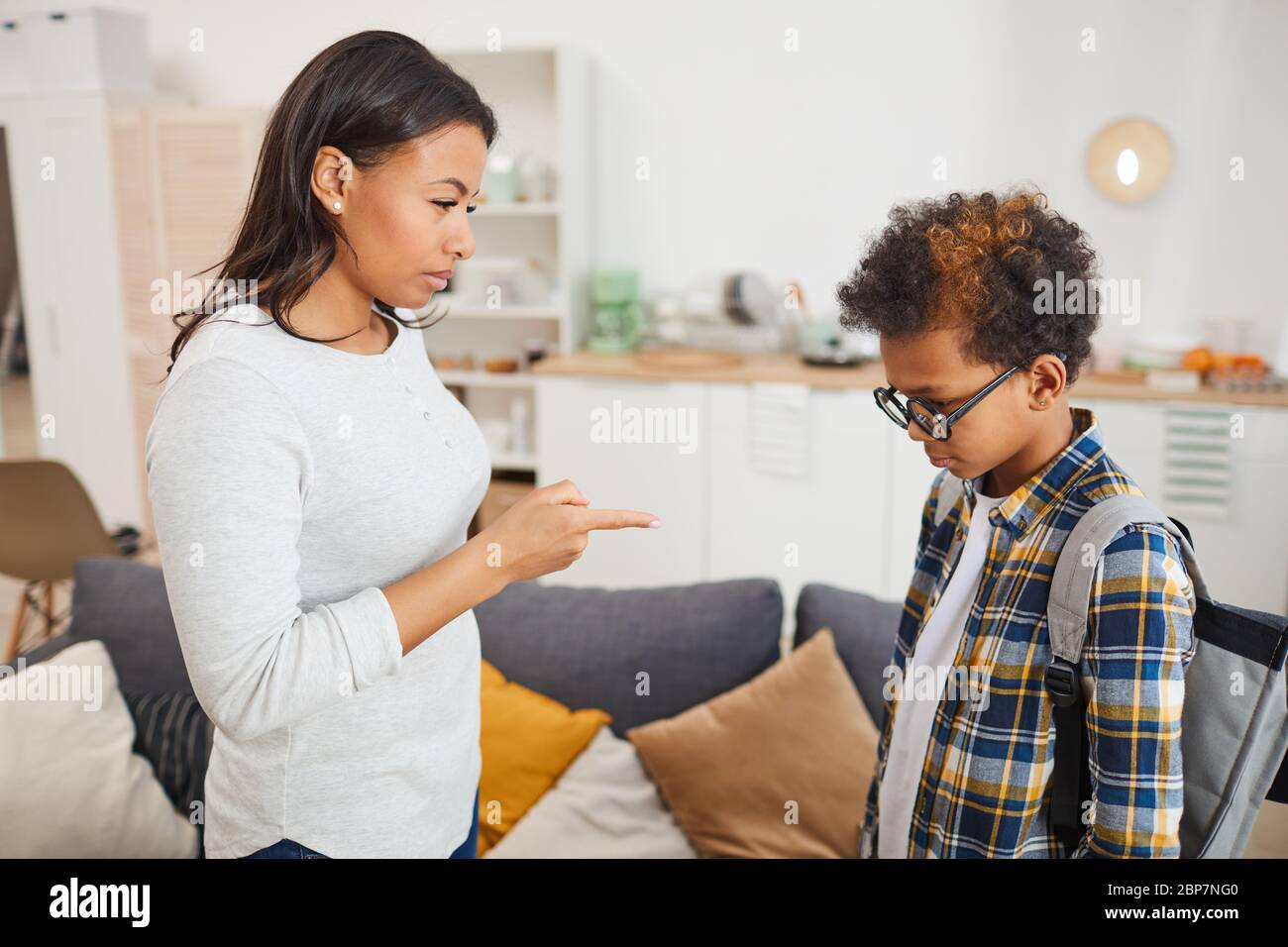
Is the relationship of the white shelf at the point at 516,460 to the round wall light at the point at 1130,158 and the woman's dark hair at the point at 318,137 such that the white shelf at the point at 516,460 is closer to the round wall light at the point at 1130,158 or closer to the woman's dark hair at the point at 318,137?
the round wall light at the point at 1130,158

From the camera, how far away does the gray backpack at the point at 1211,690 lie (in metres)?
0.83

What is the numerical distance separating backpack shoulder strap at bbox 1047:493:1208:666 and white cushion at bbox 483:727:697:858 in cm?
95

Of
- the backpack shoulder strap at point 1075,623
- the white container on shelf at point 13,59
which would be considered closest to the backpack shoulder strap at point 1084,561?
the backpack shoulder strap at point 1075,623

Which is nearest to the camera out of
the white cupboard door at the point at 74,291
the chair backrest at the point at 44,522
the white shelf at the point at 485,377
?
the chair backrest at the point at 44,522

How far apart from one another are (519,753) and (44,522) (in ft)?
6.14

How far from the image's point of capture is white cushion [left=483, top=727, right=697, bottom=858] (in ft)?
5.32

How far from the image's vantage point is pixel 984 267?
2.93ft

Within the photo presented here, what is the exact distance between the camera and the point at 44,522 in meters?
2.87

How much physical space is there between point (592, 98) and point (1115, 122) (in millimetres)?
1735

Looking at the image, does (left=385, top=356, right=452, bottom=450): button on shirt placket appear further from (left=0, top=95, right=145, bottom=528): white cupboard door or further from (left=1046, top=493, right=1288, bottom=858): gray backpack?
(left=0, top=95, right=145, bottom=528): white cupboard door

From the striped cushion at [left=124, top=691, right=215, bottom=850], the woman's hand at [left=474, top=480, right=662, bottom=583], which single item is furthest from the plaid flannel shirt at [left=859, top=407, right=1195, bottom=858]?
the striped cushion at [left=124, top=691, right=215, bottom=850]

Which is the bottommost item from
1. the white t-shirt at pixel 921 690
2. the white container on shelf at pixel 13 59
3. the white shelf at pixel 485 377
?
the white t-shirt at pixel 921 690

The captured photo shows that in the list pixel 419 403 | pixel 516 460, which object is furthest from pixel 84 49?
pixel 419 403
